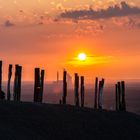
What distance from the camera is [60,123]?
22359 millimetres

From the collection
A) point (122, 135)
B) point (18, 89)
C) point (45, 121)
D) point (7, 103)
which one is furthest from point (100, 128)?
point (18, 89)

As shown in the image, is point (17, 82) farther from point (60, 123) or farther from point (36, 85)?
point (60, 123)

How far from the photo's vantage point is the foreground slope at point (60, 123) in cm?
2009

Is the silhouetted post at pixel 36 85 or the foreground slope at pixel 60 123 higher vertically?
the silhouetted post at pixel 36 85

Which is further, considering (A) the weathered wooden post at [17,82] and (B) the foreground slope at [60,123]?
(A) the weathered wooden post at [17,82]

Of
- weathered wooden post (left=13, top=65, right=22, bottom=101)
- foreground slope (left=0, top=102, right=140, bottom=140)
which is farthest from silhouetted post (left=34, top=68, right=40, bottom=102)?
foreground slope (left=0, top=102, right=140, bottom=140)

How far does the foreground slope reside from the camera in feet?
65.9

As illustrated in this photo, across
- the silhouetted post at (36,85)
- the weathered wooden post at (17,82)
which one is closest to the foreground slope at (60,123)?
the silhouetted post at (36,85)

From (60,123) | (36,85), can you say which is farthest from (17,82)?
(60,123)

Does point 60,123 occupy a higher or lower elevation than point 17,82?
lower

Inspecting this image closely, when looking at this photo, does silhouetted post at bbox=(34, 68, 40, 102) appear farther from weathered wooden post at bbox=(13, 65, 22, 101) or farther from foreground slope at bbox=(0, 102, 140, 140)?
foreground slope at bbox=(0, 102, 140, 140)

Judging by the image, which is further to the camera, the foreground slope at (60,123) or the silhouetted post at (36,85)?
the silhouetted post at (36,85)

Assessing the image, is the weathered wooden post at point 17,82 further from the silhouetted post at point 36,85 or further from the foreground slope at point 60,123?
the foreground slope at point 60,123

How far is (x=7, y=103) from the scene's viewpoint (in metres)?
23.8
